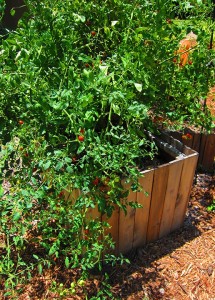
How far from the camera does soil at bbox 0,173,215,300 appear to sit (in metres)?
1.73

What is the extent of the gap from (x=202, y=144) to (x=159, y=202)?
0.86 metres

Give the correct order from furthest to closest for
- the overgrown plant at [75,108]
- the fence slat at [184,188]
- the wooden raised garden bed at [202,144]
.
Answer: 1. the wooden raised garden bed at [202,144]
2. the fence slat at [184,188]
3. the overgrown plant at [75,108]

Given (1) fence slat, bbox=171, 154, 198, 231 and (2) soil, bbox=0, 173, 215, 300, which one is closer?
(2) soil, bbox=0, 173, 215, 300

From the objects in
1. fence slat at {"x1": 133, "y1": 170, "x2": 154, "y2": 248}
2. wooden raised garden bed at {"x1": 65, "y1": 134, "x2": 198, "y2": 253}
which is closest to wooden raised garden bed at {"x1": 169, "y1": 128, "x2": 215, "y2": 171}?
wooden raised garden bed at {"x1": 65, "y1": 134, "x2": 198, "y2": 253}

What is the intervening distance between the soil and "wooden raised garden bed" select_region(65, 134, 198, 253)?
0.31 feet

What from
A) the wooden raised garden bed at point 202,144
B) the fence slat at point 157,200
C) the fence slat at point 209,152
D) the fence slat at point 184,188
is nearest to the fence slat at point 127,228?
the fence slat at point 157,200

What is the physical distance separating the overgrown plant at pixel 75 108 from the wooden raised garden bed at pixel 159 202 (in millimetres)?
138

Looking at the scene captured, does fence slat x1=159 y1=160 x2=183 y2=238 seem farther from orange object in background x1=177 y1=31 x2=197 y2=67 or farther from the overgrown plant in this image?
orange object in background x1=177 y1=31 x2=197 y2=67

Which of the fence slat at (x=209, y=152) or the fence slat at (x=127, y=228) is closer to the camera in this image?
the fence slat at (x=127, y=228)

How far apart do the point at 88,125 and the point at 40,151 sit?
230 mm

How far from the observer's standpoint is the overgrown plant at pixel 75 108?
4.45 ft

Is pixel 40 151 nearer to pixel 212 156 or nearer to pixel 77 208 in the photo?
pixel 77 208

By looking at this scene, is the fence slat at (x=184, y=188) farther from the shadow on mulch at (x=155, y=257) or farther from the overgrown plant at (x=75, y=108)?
the overgrown plant at (x=75, y=108)

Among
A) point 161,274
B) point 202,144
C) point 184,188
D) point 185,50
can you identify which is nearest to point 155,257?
point 161,274
